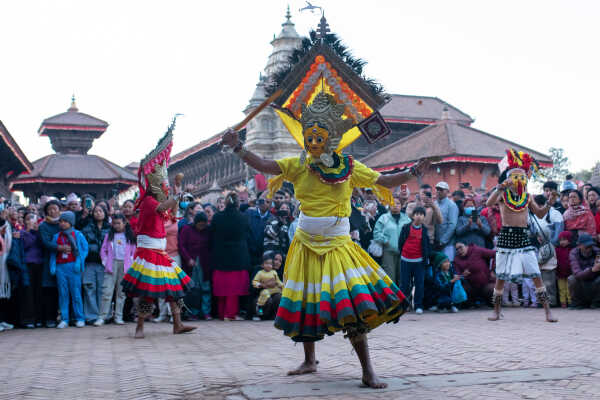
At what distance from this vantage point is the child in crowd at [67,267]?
10750 millimetres

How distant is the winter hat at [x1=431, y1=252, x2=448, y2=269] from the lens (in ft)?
38.9

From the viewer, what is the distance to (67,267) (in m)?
10.8

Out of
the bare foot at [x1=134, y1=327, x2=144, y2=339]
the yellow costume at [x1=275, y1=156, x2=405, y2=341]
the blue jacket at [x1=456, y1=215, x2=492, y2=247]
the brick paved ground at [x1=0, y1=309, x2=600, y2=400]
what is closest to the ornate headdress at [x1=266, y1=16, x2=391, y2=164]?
the yellow costume at [x1=275, y1=156, x2=405, y2=341]

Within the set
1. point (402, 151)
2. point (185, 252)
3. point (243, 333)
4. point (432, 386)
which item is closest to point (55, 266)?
point (185, 252)

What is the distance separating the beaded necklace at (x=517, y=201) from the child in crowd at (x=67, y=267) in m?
6.85

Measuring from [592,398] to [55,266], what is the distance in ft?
28.7

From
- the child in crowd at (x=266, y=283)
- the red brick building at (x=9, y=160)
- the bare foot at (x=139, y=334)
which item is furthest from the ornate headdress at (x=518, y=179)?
the red brick building at (x=9, y=160)

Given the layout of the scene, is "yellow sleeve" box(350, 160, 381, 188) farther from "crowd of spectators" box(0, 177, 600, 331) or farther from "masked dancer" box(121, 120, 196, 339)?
"crowd of spectators" box(0, 177, 600, 331)

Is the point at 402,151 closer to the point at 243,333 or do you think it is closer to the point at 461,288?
the point at 461,288

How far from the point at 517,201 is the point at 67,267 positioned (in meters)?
7.19

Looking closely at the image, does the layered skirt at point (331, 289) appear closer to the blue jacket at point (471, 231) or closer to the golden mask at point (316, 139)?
the golden mask at point (316, 139)

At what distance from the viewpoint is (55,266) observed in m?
10.8

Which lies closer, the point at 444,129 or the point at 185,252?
the point at 185,252

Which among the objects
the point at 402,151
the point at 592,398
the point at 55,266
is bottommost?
the point at 592,398
